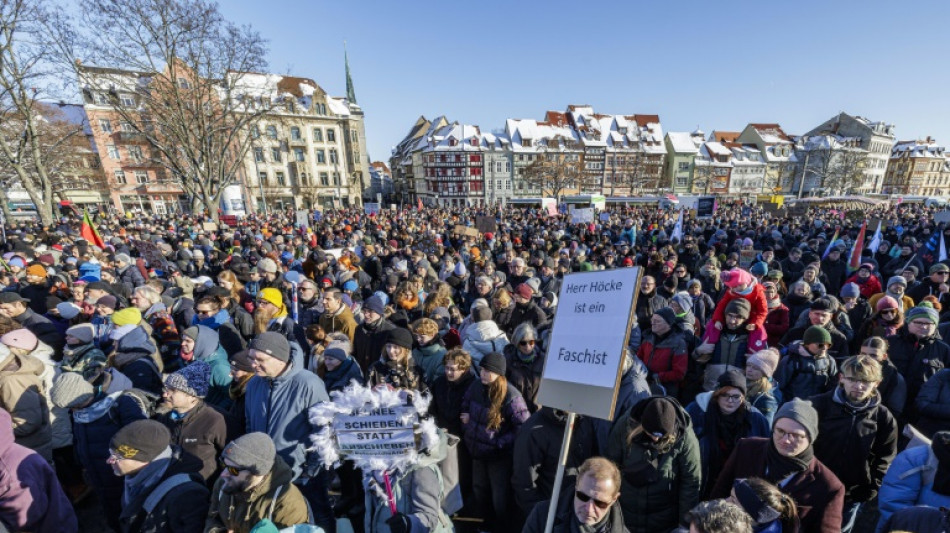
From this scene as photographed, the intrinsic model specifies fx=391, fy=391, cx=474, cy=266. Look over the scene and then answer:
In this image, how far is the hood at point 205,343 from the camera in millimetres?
3512

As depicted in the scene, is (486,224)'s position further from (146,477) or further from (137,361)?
(146,477)

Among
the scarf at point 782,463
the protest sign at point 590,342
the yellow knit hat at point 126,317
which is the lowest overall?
the scarf at point 782,463

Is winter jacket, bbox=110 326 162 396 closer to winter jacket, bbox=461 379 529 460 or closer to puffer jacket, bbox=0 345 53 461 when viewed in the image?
puffer jacket, bbox=0 345 53 461

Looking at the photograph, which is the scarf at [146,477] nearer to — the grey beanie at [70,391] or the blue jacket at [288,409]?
the blue jacket at [288,409]

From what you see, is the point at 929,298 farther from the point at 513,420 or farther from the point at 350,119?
the point at 350,119

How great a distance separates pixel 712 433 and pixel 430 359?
2385mm

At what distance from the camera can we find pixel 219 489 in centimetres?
218

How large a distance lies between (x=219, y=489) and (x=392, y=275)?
5.55 metres

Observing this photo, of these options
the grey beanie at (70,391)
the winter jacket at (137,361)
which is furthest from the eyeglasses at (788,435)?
the winter jacket at (137,361)

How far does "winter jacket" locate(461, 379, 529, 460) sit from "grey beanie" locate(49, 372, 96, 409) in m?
2.87

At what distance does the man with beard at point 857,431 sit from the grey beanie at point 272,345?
3.82 m

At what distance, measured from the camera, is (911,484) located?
2.14m

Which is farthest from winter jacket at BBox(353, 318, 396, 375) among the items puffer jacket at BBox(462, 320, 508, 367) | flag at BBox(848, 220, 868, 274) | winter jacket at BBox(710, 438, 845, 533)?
flag at BBox(848, 220, 868, 274)

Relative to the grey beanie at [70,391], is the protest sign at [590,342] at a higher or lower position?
higher
